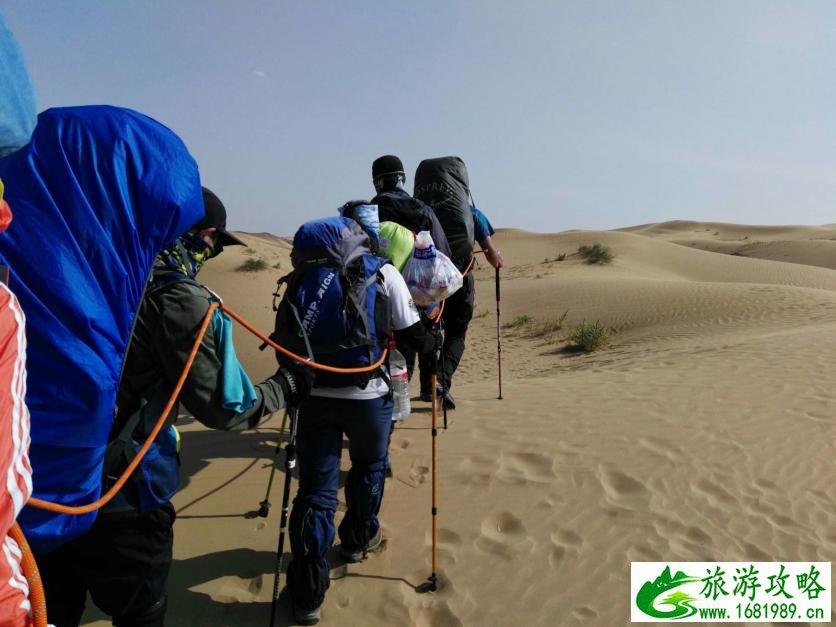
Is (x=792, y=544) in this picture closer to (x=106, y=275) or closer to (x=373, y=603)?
(x=373, y=603)

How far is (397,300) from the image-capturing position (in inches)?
122

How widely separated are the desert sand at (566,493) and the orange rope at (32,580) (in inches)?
Result: 84.6

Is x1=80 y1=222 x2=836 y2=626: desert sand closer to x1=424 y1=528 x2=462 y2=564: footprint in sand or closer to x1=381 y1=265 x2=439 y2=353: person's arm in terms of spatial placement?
x1=424 y1=528 x2=462 y2=564: footprint in sand

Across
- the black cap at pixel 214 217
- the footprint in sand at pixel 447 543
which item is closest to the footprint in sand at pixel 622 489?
the footprint in sand at pixel 447 543

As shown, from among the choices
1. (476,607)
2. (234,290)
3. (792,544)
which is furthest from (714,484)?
(234,290)

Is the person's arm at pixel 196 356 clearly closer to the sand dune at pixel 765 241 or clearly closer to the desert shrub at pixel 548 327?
the desert shrub at pixel 548 327

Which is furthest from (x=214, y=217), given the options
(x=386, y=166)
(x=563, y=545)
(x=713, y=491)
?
(x=713, y=491)

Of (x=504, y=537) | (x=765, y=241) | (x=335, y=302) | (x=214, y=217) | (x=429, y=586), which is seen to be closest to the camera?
(x=214, y=217)

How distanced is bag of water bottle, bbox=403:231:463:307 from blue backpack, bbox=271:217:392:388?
3.72 ft

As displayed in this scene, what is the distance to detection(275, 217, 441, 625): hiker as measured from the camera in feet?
9.28

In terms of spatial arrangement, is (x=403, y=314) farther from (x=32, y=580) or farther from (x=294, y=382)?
(x=32, y=580)

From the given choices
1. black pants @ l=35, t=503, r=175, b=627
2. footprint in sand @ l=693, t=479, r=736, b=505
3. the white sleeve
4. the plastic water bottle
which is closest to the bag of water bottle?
the plastic water bottle

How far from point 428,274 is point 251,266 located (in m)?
18.5

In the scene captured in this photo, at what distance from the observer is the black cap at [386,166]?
467 cm
